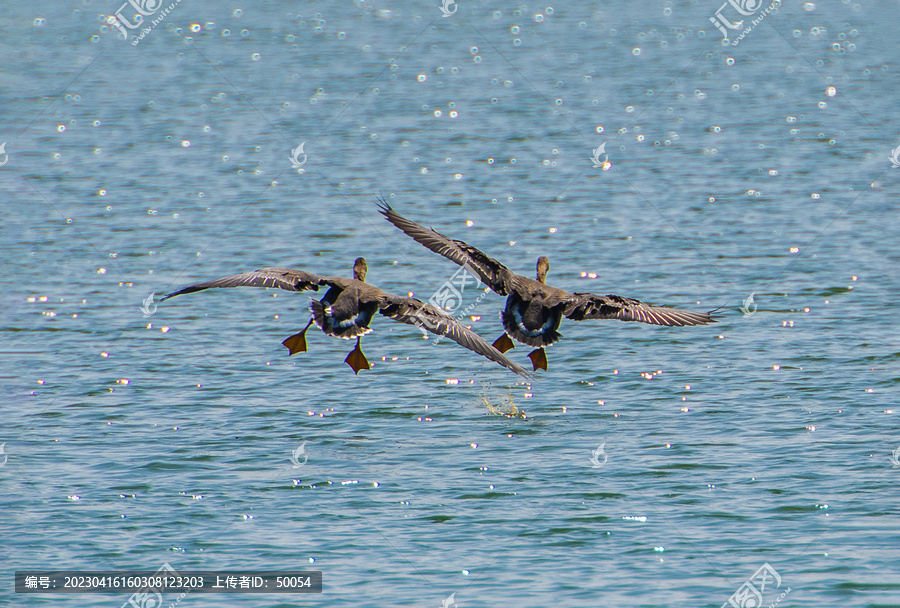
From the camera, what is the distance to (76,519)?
16.8 m

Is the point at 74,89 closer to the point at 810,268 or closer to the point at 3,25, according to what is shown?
the point at 3,25

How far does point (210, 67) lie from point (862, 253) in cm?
3769

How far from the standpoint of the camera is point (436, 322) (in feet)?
47.6

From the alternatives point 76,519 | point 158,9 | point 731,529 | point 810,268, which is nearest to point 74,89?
point 158,9
